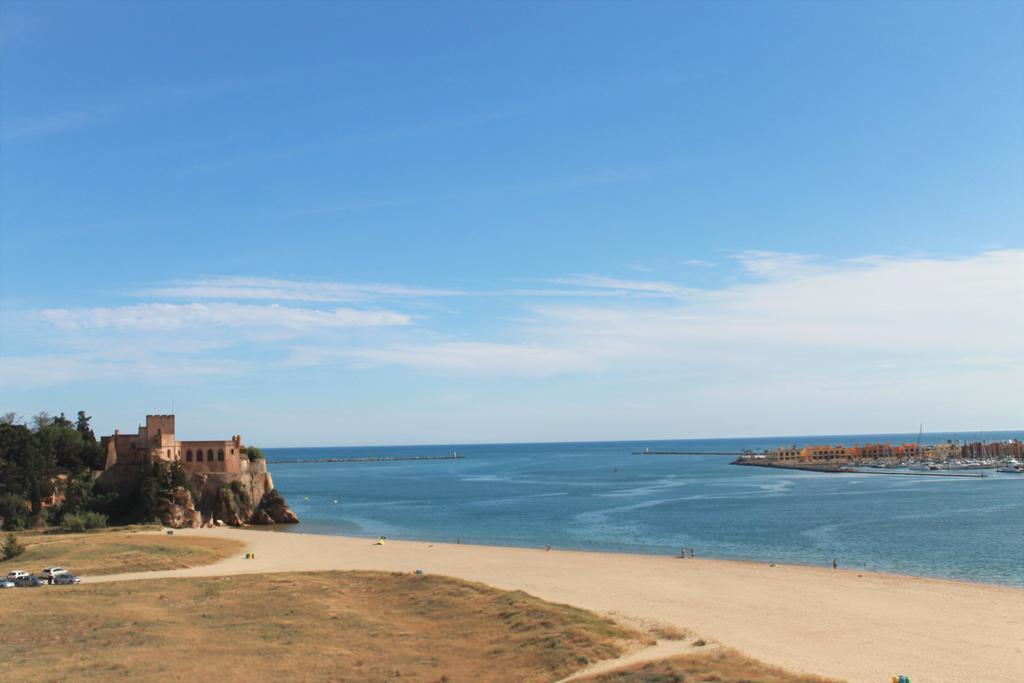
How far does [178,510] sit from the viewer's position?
79.5 metres

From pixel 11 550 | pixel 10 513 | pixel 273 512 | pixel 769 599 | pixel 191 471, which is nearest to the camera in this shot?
pixel 769 599

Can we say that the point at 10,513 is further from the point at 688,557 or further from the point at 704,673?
the point at 704,673

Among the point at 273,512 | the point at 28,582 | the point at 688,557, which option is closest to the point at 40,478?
the point at 273,512

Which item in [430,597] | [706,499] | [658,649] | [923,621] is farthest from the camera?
[706,499]

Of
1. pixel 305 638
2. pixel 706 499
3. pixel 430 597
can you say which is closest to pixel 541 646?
pixel 305 638

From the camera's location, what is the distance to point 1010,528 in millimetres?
76750

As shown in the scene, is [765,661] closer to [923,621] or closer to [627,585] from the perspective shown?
[923,621]

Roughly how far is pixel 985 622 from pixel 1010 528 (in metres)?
45.9

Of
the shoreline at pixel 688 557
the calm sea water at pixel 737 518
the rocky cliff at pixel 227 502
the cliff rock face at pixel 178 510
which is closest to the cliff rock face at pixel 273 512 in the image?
the rocky cliff at pixel 227 502

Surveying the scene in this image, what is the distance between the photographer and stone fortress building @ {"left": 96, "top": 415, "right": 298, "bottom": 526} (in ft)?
267

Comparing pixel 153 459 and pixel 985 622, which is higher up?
pixel 153 459

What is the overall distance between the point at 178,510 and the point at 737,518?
2392 inches

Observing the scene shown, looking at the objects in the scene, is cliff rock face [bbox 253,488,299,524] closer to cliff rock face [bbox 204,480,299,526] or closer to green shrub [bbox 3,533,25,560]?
cliff rock face [bbox 204,480,299,526]

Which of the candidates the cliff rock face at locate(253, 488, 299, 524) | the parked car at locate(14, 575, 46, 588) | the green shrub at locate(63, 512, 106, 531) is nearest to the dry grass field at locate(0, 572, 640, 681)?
the parked car at locate(14, 575, 46, 588)
